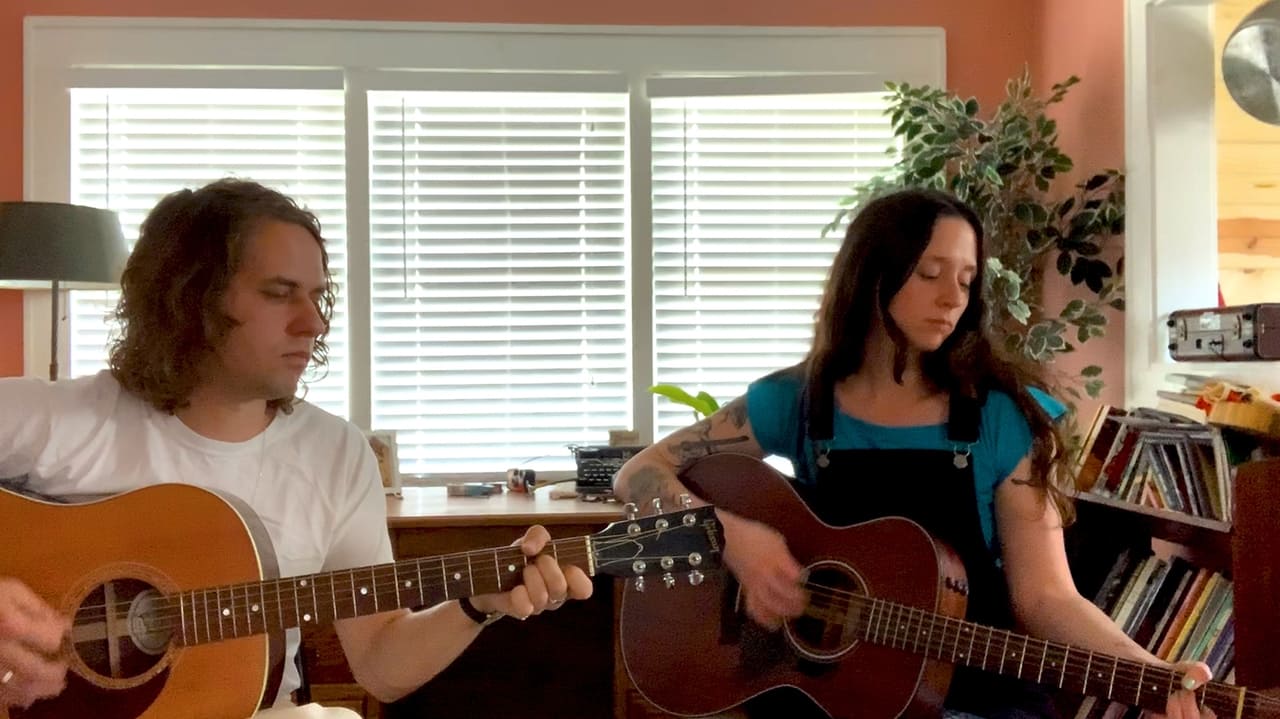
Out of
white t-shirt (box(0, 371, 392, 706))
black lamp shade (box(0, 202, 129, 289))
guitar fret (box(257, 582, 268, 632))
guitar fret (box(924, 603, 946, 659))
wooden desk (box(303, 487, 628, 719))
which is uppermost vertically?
black lamp shade (box(0, 202, 129, 289))

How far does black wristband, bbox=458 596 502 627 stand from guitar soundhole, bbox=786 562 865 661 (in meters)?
0.46

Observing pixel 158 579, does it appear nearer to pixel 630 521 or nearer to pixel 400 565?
pixel 400 565

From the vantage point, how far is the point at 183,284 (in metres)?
1.36

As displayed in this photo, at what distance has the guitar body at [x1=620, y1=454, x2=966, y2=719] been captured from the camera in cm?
138

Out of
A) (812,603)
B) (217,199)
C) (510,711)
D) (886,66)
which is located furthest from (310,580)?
(886,66)

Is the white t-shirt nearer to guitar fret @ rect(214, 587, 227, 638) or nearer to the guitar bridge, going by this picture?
guitar fret @ rect(214, 587, 227, 638)

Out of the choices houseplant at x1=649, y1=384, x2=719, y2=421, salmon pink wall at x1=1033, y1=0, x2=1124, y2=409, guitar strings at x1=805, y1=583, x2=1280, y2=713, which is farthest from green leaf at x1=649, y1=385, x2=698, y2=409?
guitar strings at x1=805, y1=583, x2=1280, y2=713

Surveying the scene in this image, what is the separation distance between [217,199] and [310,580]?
599 mm

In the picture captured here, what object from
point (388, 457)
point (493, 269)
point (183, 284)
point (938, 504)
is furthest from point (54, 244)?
point (938, 504)

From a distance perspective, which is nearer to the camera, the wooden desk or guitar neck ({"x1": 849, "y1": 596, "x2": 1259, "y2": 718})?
guitar neck ({"x1": 849, "y1": 596, "x2": 1259, "y2": 718})

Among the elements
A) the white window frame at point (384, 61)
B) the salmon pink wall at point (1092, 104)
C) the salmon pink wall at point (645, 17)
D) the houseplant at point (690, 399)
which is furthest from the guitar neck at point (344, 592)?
the salmon pink wall at point (645, 17)

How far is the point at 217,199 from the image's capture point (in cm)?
142

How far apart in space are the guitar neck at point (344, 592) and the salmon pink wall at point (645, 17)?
1955 millimetres

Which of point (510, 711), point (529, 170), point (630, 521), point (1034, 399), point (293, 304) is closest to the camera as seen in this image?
point (630, 521)
